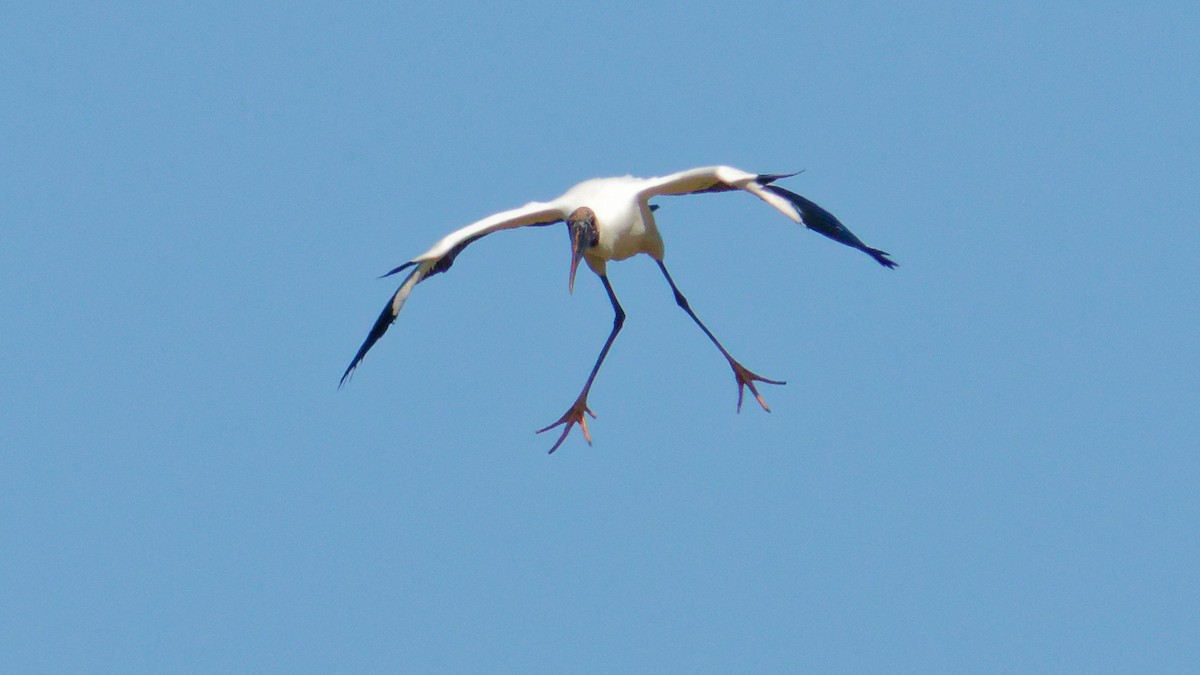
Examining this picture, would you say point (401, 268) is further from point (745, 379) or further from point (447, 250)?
point (745, 379)

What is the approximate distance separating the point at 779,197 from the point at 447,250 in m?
2.29

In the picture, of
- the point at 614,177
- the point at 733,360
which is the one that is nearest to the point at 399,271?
the point at 614,177

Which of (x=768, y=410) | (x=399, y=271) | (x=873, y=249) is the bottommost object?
(x=768, y=410)

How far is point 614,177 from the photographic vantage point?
13.0 meters

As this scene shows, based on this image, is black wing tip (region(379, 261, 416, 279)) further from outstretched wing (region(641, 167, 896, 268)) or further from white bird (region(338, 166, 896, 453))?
outstretched wing (region(641, 167, 896, 268))

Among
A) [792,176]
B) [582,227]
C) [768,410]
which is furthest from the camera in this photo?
[768,410]

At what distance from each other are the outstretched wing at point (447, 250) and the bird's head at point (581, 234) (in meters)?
0.33

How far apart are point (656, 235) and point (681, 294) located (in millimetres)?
1198

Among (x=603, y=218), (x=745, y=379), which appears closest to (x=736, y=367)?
(x=745, y=379)

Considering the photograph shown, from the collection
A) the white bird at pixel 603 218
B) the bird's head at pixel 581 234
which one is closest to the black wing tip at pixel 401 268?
the white bird at pixel 603 218

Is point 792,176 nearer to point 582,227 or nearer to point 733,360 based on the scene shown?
point 582,227

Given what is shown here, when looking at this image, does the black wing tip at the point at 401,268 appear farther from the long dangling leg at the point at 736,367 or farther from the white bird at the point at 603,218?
the long dangling leg at the point at 736,367

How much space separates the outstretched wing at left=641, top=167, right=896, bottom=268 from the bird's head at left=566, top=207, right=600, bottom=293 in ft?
1.82

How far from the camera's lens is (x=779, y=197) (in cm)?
1195
